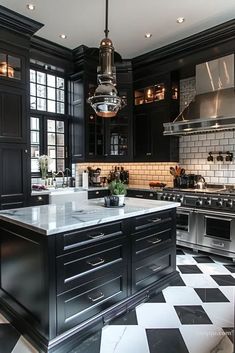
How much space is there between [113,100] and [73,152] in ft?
10.4

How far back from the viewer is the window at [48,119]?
485cm

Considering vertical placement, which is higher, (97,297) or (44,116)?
(44,116)

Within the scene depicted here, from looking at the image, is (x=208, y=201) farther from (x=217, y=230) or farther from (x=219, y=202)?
(x=217, y=230)

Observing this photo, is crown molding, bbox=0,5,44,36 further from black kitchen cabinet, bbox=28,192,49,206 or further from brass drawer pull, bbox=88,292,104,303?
brass drawer pull, bbox=88,292,104,303

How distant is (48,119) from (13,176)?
5.47ft

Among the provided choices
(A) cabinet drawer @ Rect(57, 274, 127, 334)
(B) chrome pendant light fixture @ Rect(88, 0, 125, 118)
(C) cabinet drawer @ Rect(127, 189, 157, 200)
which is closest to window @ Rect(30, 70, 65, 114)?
(C) cabinet drawer @ Rect(127, 189, 157, 200)

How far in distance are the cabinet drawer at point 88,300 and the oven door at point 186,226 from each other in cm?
202

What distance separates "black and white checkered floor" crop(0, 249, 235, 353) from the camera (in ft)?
6.44

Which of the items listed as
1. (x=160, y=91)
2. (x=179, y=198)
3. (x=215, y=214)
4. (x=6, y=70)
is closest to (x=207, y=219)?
(x=215, y=214)

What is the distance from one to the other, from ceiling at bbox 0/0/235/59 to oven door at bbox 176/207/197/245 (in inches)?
110

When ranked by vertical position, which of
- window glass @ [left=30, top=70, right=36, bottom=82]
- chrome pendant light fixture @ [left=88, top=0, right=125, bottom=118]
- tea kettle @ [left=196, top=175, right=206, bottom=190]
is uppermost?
window glass @ [left=30, top=70, right=36, bottom=82]

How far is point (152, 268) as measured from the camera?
9.06 feet

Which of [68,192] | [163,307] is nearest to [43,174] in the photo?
[68,192]

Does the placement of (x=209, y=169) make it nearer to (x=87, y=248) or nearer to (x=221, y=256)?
(x=221, y=256)
